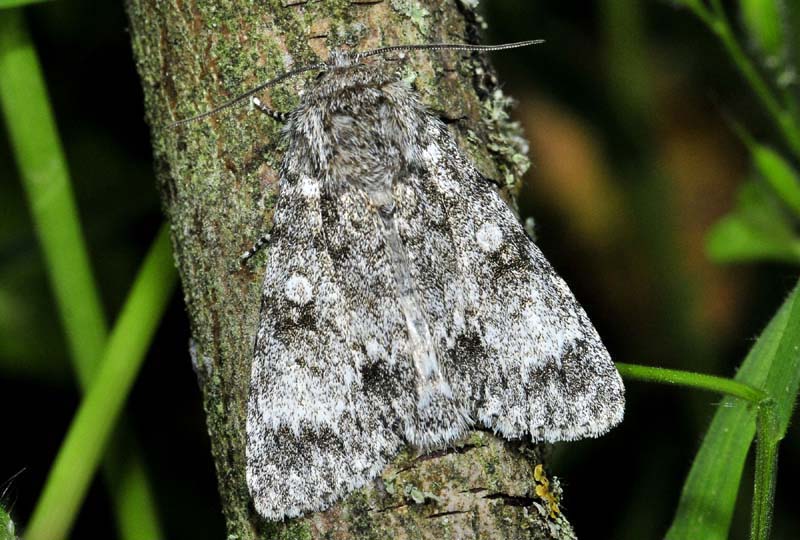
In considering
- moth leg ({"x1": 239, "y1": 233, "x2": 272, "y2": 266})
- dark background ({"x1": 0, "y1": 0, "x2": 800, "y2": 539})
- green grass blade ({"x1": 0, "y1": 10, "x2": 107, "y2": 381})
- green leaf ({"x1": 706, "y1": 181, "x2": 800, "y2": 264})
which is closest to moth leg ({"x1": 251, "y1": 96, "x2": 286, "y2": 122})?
moth leg ({"x1": 239, "y1": 233, "x2": 272, "y2": 266})

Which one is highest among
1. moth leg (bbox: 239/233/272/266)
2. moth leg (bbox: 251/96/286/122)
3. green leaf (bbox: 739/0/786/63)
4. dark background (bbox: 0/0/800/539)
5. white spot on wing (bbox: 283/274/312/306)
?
moth leg (bbox: 251/96/286/122)

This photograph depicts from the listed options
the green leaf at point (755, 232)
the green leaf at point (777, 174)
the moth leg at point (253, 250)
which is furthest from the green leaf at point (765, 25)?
the moth leg at point (253, 250)

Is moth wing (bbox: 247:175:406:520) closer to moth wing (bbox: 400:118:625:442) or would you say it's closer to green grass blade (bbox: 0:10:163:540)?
moth wing (bbox: 400:118:625:442)

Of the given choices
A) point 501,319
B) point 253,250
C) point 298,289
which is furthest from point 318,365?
point 501,319

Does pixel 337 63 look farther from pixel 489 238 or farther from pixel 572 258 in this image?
pixel 572 258

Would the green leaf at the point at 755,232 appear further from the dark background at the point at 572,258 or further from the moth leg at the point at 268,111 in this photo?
the moth leg at the point at 268,111

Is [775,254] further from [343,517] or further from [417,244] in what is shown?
[343,517]

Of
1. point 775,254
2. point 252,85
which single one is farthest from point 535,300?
point 775,254
